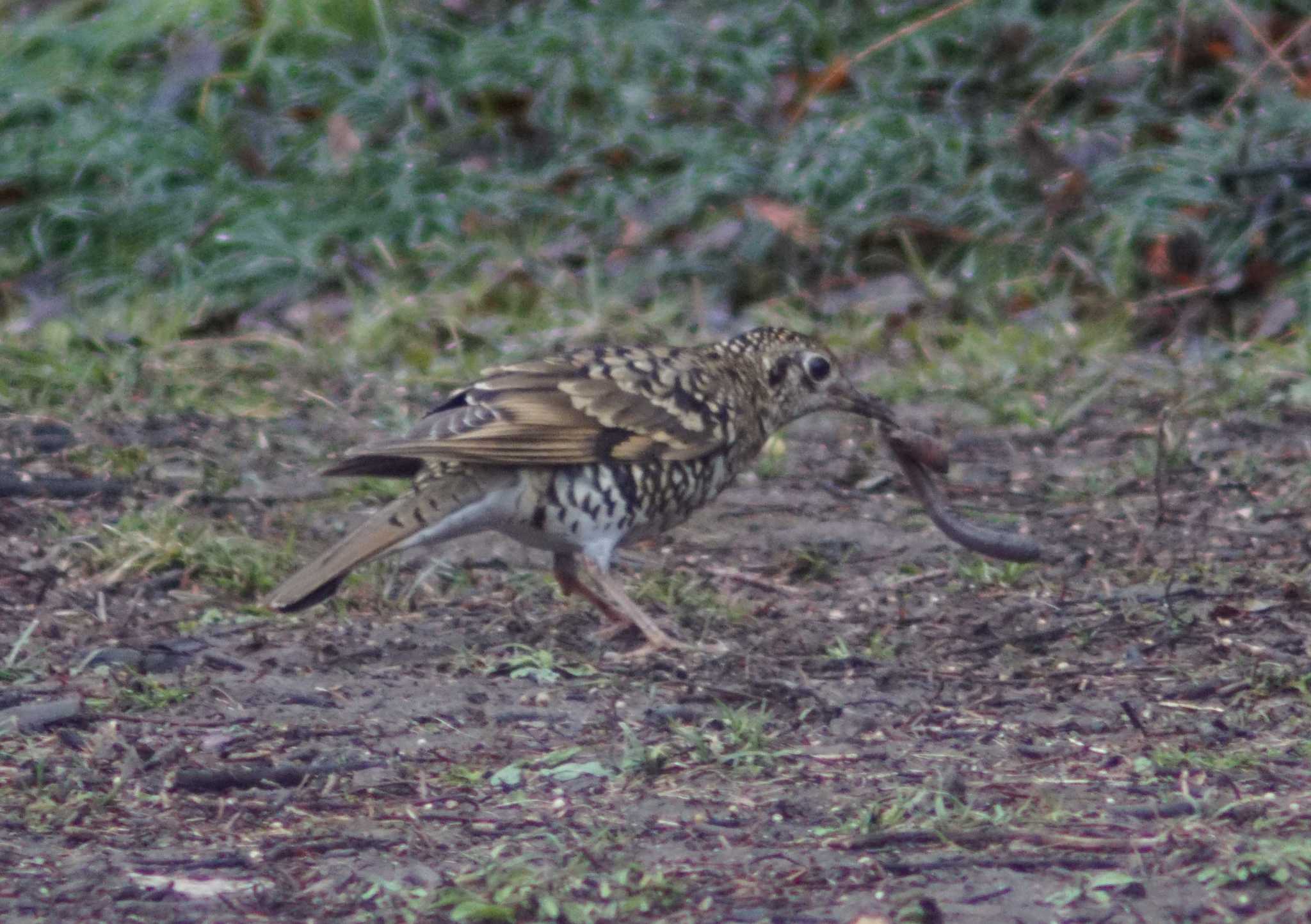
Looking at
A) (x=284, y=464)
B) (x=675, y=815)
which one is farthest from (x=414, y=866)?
(x=284, y=464)

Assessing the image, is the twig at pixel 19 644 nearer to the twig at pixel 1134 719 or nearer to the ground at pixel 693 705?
the ground at pixel 693 705

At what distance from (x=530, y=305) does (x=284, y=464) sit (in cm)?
231

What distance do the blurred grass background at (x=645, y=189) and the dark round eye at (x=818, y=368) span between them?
1684 millimetres

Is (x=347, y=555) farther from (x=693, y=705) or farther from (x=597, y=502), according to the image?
(x=693, y=705)

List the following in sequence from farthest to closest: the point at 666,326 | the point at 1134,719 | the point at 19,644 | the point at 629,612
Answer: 1. the point at 666,326
2. the point at 629,612
3. the point at 19,644
4. the point at 1134,719

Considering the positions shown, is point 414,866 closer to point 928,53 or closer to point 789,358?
point 789,358

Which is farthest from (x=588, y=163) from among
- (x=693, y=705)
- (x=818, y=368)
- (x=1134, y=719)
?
(x=1134, y=719)

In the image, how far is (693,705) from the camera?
452 centimetres

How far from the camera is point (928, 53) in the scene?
10297 millimetres

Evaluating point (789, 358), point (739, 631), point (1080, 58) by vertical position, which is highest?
point (1080, 58)

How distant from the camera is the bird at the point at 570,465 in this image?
199 inches

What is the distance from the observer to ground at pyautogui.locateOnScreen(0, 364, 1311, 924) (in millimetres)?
3422

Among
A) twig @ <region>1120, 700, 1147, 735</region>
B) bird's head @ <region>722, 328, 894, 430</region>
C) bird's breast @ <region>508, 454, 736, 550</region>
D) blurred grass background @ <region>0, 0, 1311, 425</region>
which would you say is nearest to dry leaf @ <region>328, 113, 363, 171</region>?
blurred grass background @ <region>0, 0, 1311, 425</region>

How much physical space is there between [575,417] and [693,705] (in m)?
1.11
